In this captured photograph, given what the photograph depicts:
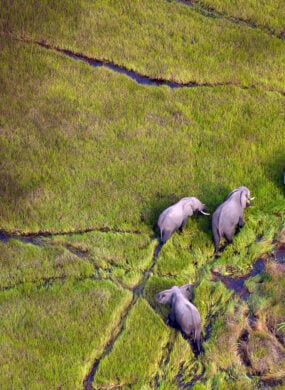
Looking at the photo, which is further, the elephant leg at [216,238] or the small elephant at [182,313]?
the elephant leg at [216,238]

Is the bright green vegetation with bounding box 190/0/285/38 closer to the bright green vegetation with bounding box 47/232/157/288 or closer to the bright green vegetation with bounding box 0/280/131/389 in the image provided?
the bright green vegetation with bounding box 47/232/157/288

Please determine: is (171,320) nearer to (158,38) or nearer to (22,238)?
(22,238)

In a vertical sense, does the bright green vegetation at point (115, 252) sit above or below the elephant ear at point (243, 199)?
below

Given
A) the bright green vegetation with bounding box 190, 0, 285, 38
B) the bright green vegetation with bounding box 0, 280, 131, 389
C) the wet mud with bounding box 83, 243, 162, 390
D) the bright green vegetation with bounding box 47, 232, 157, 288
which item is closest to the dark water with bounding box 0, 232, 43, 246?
the bright green vegetation with bounding box 47, 232, 157, 288

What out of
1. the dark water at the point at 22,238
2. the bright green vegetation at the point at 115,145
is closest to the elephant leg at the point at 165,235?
the bright green vegetation at the point at 115,145

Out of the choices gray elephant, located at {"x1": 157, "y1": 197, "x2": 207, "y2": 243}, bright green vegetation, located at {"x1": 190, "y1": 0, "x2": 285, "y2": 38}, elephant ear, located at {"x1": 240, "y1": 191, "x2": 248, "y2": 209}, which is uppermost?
bright green vegetation, located at {"x1": 190, "y1": 0, "x2": 285, "y2": 38}

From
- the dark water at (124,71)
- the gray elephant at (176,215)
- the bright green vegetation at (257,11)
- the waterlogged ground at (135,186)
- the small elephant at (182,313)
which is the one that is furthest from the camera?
the bright green vegetation at (257,11)

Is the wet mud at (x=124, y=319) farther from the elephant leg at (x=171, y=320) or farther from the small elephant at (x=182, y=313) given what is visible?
→ the elephant leg at (x=171, y=320)
